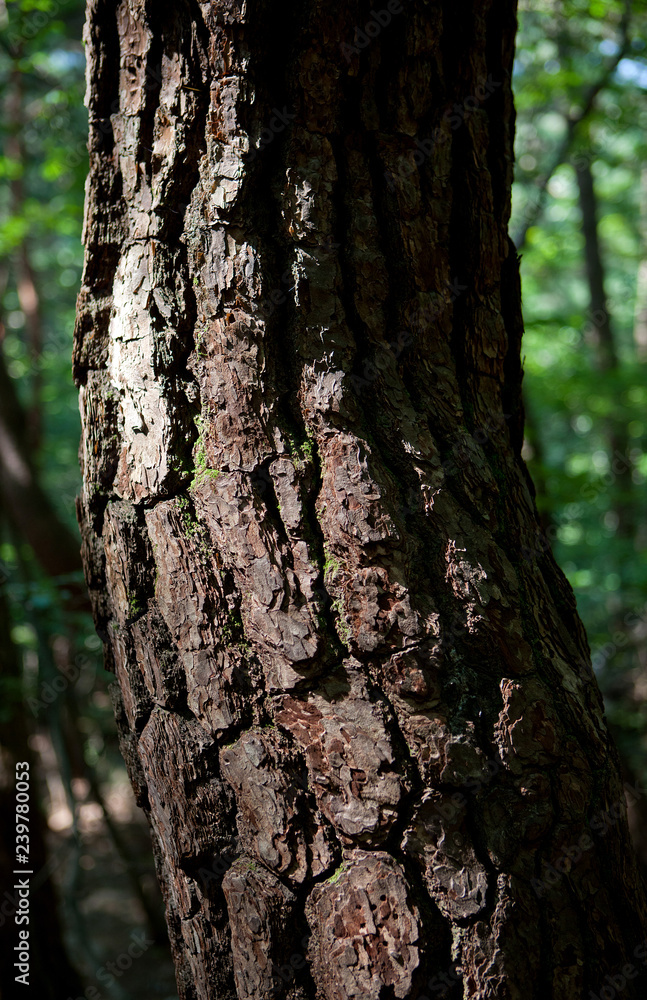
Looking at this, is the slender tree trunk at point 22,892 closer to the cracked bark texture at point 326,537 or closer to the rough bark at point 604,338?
the cracked bark texture at point 326,537

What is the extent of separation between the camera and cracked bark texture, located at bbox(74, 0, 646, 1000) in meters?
1.07

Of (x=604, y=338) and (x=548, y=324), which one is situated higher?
(x=604, y=338)

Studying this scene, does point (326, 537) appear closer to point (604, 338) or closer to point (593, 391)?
point (593, 391)

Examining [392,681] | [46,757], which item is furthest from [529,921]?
[46,757]

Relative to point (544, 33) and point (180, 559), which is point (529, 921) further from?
point (544, 33)

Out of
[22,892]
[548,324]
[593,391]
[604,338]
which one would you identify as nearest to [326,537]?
[548,324]

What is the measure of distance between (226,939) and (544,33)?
25.6ft

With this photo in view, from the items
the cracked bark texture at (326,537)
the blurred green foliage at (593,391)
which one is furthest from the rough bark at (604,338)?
the cracked bark texture at (326,537)

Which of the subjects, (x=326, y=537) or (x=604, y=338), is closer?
(x=326, y=537)

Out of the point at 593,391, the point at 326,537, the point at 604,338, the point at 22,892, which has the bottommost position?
the point at 22,892

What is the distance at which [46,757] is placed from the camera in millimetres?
10406

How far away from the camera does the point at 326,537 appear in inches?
44.9

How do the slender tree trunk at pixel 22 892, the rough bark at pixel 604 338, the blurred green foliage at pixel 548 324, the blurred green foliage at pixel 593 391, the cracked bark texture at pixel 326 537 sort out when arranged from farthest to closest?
the rough bark at pixel 604 338 → the blurred green foliage at pixel 593 391 → the blurred green foliage at pixel 548 324 → the slender tree trunk at pixel 22 892 → the cracked bark texture at pixel 326 537

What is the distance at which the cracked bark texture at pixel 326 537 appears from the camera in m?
1.07
